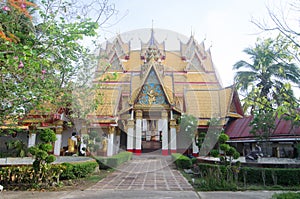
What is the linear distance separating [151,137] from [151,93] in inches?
256

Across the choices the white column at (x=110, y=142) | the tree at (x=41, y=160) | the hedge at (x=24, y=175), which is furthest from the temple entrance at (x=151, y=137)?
the tree at (x=41, y=160)

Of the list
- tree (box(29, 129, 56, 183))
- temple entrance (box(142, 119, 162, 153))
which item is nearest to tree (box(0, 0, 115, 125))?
tree (box(29, 129, 56, 183))

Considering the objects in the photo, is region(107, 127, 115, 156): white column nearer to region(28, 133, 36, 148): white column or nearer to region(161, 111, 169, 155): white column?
region(161, 111, 169, 155): white column

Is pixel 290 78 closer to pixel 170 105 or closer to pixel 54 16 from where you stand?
pixel 170 105

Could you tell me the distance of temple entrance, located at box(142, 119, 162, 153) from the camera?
18953mm

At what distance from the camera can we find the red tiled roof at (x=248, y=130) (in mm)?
10670

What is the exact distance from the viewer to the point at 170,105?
15.6 meters

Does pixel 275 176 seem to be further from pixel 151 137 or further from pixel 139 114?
pixel 151 137

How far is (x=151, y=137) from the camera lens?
69.6 ft

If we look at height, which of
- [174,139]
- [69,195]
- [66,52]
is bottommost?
[69,195]

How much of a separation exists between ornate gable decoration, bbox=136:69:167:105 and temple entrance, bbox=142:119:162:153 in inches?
165

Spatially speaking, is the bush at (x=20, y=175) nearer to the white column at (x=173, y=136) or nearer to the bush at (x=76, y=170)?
the bush at (x=76, y=170)

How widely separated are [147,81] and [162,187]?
1068 cm

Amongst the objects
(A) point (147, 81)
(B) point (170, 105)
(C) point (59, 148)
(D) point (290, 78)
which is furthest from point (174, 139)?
(D) point (290, 78)
